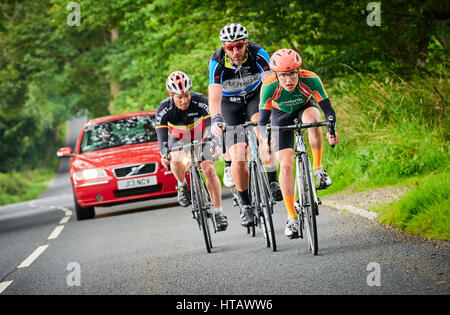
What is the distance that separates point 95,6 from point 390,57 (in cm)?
1728

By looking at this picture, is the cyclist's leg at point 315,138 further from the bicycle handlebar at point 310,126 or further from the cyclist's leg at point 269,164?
the cyclist's leg at point 269,164

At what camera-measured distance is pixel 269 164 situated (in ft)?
25.0

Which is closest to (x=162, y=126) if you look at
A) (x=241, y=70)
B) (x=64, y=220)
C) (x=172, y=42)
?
(x=241, y=70)

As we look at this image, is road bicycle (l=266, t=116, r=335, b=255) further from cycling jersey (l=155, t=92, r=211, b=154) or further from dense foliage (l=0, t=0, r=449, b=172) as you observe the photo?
dense foliage (l=0, t=0, r=449, b=172)

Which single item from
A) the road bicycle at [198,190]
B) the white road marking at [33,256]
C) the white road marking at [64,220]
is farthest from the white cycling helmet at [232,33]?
the white road marking at [64,220]

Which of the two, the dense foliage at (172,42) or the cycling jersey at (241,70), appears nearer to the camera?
the cycling jersey at (241,70)

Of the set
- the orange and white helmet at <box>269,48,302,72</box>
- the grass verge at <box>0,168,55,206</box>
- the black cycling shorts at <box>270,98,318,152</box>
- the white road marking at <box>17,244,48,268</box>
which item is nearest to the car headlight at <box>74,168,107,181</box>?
the white road marking at <box>17,244,48,268</box>

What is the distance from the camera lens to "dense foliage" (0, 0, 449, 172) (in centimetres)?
1461

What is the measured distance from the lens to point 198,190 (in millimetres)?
7988

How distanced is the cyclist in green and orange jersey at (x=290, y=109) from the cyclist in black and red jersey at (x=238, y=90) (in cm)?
46

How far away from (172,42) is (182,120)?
15.0 metres

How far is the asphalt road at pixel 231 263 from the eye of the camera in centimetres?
571

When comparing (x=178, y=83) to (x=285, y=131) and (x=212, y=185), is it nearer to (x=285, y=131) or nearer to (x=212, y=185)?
(x=212, y=185)

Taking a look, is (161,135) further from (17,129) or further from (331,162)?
(17,129)
